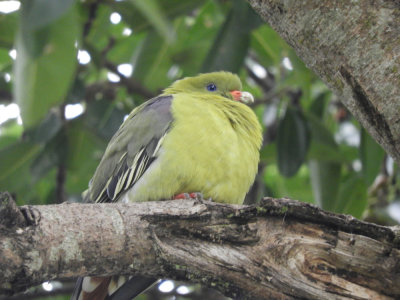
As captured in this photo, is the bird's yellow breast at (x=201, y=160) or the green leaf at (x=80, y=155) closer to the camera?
the bird's yellow breast at (x=201, y=160)

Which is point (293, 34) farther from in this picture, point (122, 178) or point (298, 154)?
point (298, 154)

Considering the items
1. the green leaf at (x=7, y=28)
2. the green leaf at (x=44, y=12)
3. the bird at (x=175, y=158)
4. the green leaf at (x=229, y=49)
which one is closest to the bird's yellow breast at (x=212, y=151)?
the bird at (x=175, y=158)

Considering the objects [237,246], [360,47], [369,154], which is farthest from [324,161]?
[237,246]

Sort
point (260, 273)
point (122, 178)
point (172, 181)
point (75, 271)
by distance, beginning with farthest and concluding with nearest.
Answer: point (122, 178)
point (172, 181)
point (260, 273)
point (75, 271)

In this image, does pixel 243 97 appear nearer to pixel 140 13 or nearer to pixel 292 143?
pixel 292 143

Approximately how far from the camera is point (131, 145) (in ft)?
12.7

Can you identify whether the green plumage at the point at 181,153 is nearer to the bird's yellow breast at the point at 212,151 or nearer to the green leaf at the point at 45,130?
the bird's yellow breast at the point at 212,151

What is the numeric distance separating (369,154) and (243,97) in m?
1.02

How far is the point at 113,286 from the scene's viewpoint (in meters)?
3.42

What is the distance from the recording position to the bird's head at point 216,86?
14.8ft

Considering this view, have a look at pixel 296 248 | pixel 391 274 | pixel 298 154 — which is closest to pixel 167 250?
pixel 296 248

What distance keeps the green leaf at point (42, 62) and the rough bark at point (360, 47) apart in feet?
2.76

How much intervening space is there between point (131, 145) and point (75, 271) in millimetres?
1702

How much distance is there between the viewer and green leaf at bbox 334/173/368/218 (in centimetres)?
436
